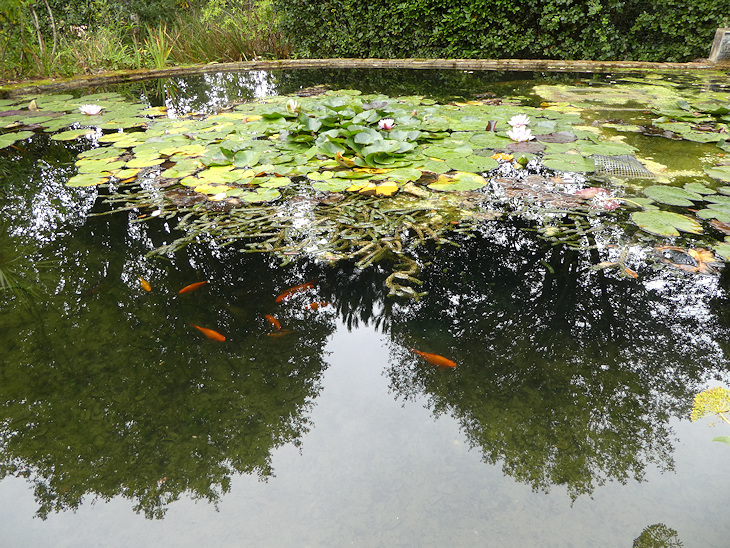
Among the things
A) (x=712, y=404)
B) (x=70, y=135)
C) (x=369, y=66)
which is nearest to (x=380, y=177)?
(x=712, y=404)

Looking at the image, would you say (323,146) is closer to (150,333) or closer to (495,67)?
(150,333)

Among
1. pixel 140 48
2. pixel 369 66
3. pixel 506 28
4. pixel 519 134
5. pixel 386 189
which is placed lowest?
pixel 386 189

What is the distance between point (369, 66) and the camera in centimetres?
554

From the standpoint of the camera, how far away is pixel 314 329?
1159 mm

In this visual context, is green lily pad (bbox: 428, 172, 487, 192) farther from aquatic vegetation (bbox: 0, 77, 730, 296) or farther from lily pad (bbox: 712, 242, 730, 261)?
lily pad (bbox: 712, 242, 730, 261)

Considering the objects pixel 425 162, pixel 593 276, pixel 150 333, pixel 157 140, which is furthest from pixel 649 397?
pixel 157 140

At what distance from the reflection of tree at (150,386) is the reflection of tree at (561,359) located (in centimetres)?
29

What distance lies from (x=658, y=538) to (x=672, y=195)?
152 cm

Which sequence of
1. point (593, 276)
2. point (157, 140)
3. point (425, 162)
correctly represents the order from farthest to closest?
1. point (157, 140)
2. point (425, 162)
3. point (593, 276)

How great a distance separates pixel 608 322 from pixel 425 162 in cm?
130

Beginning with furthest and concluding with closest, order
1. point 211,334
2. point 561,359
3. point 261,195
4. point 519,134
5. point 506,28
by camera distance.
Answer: point 506,28 → point 519,134 → point 261,195 → point 211,334 → point 561,359

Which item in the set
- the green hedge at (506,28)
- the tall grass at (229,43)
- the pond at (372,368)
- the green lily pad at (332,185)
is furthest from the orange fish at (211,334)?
the tall grass at (229,43)

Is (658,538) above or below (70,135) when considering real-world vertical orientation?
below

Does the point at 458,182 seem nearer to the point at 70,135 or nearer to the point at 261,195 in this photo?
the point at 261,195
